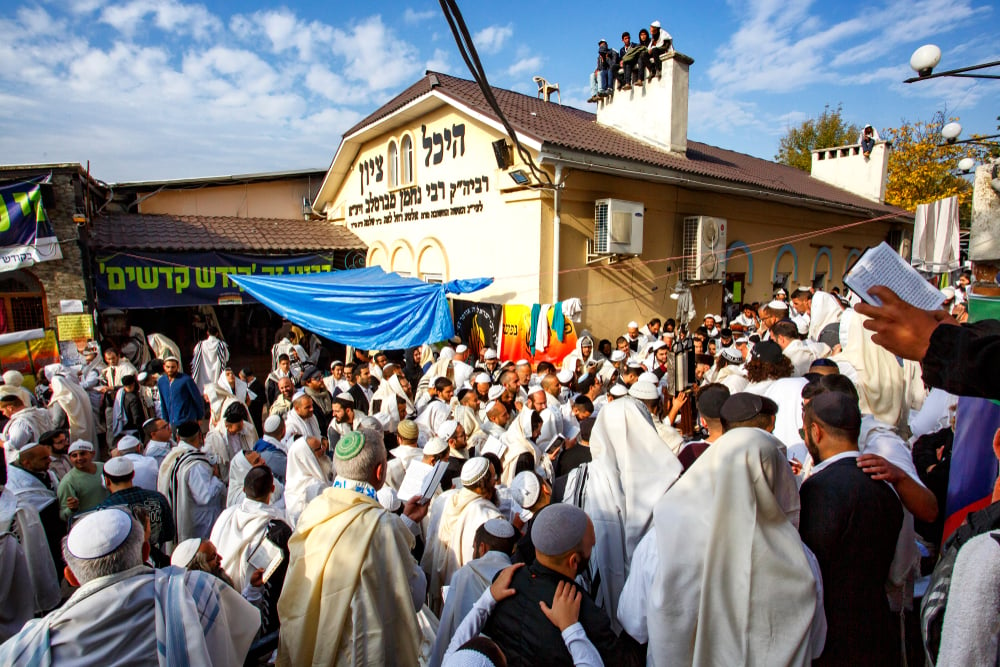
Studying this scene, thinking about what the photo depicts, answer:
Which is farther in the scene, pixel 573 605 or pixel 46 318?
pixel 46 318

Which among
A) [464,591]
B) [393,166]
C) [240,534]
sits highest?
[393,166]

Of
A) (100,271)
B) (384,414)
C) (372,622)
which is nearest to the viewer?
(372,622)

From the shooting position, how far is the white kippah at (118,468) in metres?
3.57

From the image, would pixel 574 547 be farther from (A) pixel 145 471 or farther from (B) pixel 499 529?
(A) pixel 145 471

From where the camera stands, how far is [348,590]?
2.29 meters

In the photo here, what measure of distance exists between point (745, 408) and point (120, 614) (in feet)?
8.39

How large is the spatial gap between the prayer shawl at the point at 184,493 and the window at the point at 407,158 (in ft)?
30.5

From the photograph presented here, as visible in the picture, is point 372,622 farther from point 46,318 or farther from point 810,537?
point 46,318

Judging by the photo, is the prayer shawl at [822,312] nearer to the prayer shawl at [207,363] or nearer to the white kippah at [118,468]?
the white kippah at [118,468]

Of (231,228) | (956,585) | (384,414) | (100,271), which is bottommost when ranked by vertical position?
(384,414)

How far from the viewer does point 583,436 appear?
14.2 ft

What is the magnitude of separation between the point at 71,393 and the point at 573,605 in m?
7.12

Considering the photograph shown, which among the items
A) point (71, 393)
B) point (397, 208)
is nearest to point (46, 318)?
point (71, 393)

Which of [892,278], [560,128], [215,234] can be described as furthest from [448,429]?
[215,234]
